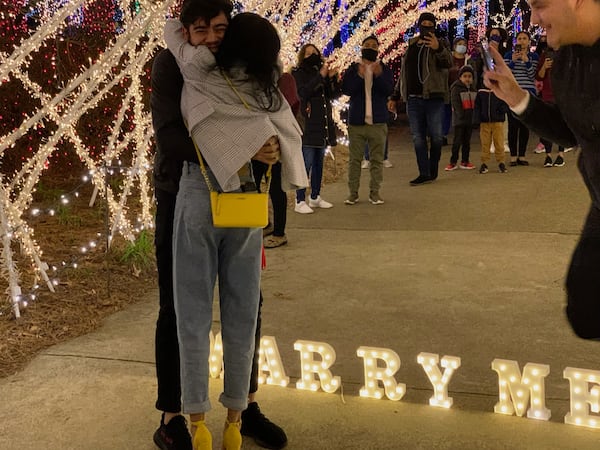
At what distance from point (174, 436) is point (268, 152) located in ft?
4.18

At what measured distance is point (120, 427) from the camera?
3.36 m

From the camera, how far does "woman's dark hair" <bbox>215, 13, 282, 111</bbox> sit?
107 inches

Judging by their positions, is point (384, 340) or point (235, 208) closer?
point (235, 208)

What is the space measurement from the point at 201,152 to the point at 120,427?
1.43 metres

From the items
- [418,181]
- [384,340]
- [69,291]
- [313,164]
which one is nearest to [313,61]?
[313,164]

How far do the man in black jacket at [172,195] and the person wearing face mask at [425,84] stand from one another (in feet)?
22.4

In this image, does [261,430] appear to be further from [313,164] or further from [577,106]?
[313,164]

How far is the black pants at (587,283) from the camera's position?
2.31 m

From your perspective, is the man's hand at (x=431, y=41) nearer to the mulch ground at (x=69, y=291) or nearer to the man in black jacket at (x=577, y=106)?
the mulch ground at (x=69, y=291)

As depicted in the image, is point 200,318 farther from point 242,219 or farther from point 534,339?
point 534,339

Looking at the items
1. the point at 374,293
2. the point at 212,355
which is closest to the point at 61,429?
the point at 212,355

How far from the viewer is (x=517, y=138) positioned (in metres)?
11.2

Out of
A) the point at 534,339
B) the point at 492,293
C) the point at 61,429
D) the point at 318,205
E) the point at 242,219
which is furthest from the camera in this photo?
the point at 318,205

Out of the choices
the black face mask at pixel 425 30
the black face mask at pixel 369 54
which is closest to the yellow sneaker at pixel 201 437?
the black face mask at pixel 369 54
